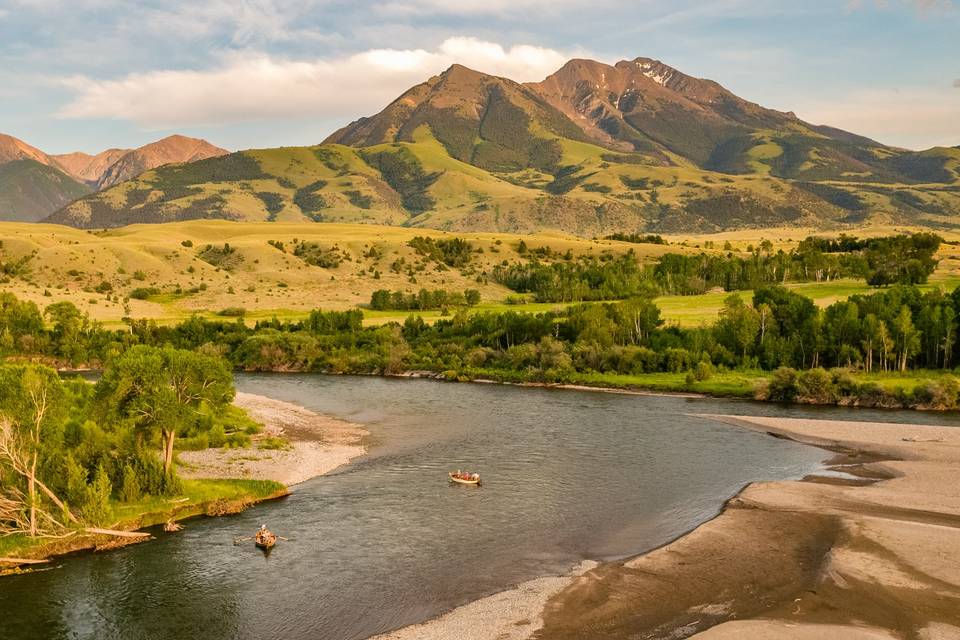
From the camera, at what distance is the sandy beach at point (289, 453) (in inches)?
2303

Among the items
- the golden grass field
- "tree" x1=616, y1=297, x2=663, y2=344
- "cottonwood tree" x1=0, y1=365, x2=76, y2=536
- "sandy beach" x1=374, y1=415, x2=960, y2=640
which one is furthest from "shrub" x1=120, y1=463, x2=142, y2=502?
the golden grass field

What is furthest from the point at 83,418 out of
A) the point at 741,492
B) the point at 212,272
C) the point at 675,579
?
the point at 212,272

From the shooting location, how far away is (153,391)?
48656 mm

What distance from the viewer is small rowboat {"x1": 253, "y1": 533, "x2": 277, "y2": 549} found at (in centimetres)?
4350

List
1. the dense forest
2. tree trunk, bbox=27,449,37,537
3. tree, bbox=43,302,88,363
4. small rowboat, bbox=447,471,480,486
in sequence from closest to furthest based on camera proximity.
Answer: tree trunk, bbox=27,449,37,537 → small rowboat, bbox=447,471,480,486 → tree, bbox=43,302,88,363 → the dense forest

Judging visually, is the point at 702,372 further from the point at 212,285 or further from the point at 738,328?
the point at 212,285

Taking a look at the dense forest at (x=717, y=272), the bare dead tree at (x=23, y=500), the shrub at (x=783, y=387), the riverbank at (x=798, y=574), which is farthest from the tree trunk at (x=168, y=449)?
the dense forest at (x=717, y=272)

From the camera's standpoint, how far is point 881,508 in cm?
4875

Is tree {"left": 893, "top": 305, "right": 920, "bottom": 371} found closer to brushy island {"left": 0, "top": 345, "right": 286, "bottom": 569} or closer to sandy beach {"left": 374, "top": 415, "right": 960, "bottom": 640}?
sandy beach {"left": 374, "top": 415, "right": 960, "bottom": 640}

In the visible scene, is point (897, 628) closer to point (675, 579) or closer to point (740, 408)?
point (675, 579)

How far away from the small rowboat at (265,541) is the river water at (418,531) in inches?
24.7

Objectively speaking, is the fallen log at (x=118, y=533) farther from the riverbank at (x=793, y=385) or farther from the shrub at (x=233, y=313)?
the shrub at (x=233, y=313)

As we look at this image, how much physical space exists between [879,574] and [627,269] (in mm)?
152016

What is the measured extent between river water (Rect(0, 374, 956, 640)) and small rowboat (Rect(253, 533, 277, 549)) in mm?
629
